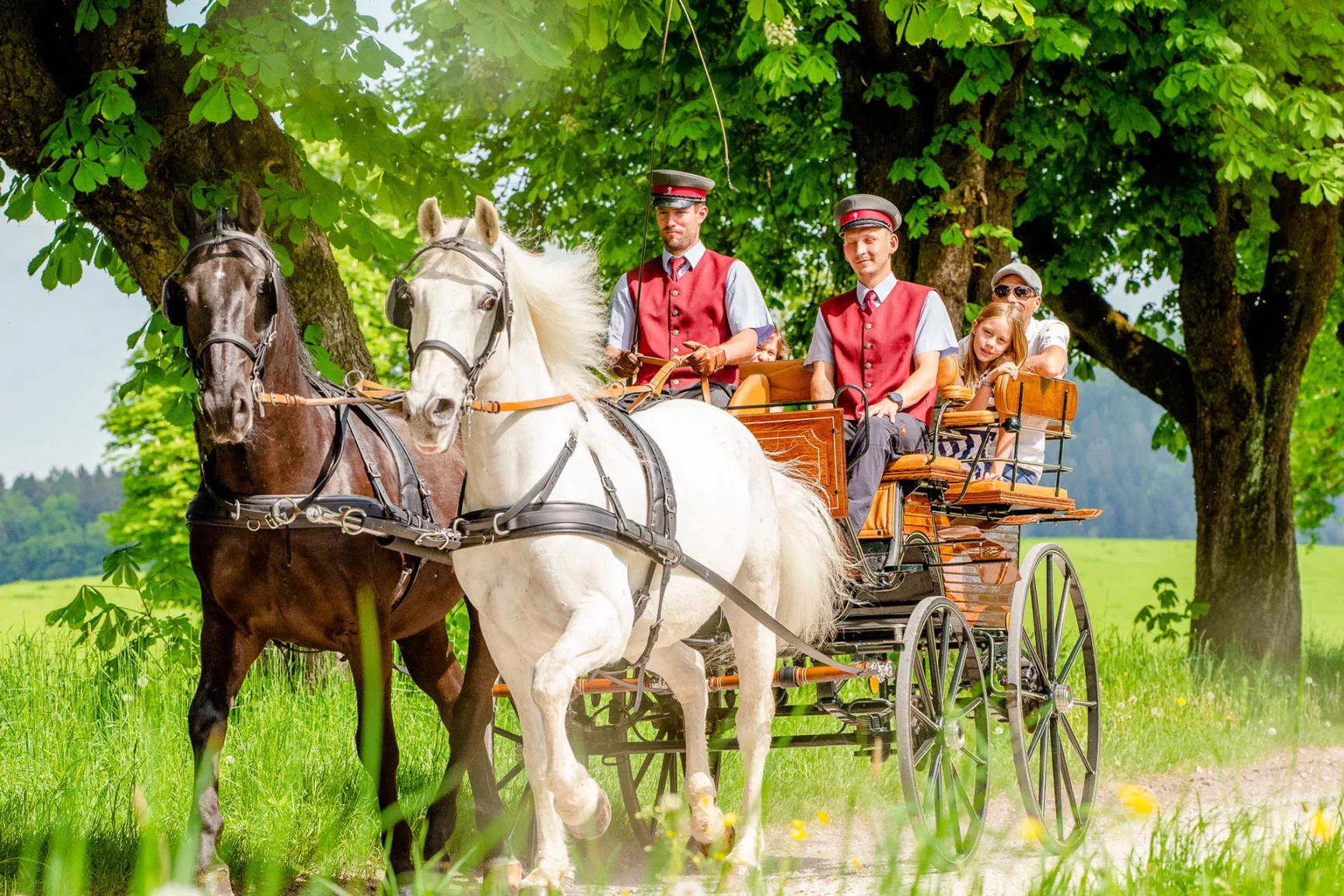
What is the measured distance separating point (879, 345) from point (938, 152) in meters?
4.33

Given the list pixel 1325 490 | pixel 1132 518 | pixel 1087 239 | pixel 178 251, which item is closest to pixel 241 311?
pixel 178 251

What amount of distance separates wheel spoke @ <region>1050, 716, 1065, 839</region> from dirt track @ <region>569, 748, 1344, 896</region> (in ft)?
0.54

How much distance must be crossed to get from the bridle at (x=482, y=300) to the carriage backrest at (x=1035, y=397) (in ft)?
9.36

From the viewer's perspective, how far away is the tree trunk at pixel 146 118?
708 cm

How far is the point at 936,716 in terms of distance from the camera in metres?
5.56

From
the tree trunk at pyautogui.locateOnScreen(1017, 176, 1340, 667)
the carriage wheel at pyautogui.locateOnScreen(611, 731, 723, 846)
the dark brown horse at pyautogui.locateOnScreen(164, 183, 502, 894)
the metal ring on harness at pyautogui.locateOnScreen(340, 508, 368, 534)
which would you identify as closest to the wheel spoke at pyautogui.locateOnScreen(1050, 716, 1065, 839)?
the carriage wheel at pyautogui.locateOnScreen(611, 731, 723, 846)

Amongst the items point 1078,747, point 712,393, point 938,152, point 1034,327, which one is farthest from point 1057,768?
point 938,152

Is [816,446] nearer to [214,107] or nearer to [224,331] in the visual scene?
[224,331]

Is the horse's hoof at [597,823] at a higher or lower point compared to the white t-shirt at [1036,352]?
lower

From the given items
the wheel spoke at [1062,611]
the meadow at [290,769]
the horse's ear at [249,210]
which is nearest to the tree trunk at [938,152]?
the meadow at [290,769]

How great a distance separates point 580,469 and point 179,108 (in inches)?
159

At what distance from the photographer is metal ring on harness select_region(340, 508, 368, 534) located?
453 cm

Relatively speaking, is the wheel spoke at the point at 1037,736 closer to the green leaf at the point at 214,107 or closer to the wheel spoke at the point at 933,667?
the wheel spoke at the point at 933,667

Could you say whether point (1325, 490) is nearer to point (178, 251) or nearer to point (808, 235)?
point (808, 235)
